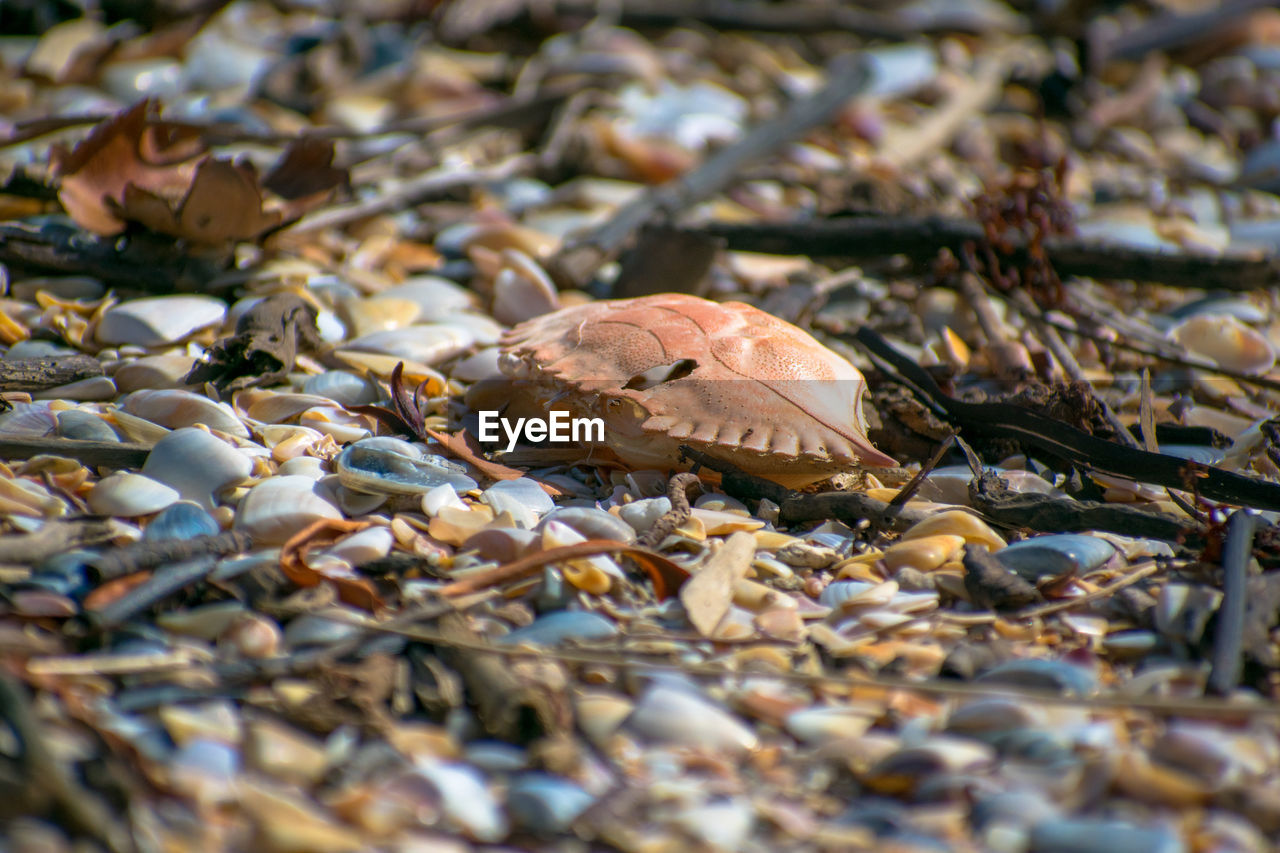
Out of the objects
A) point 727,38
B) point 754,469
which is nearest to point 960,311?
point 754,469

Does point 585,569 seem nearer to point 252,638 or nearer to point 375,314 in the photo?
point 252,638

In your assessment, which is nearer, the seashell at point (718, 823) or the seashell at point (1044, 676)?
the seashell at point (718, 823)

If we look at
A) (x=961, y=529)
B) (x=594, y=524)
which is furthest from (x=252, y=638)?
(x=961, y=529)

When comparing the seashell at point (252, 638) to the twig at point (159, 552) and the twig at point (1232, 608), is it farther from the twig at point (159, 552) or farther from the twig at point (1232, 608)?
the twig at point (1232, 608)

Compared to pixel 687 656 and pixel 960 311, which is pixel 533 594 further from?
pixel 960 311

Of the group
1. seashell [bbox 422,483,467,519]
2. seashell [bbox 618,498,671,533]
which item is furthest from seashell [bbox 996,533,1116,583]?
seashell [bbox 422,483,467,519]

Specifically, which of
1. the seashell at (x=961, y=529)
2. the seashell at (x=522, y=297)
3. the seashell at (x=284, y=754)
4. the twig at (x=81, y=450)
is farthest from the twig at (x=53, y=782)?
the seashell at (x=522, y=297)
